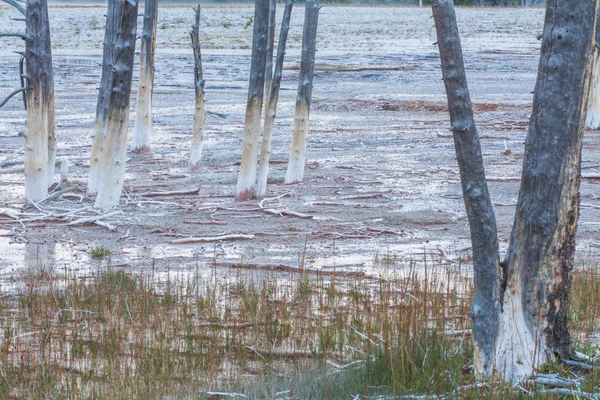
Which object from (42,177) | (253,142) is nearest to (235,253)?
(253,142)

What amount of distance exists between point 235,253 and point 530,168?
474 centimetres

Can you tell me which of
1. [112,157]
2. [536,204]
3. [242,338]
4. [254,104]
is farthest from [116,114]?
[536,204]

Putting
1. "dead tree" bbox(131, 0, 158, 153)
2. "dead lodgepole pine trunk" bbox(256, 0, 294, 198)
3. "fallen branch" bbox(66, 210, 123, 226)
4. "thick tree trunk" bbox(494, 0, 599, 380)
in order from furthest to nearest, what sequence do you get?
"dead tree" bbox(131, 0, 158, 153)
"dead lodgepole pine trunk" bbox(256, 0, 294, 198)
"fallen branch" bbox(66, 210, 123, 226)
"thick tree trunk" bbox(494, 0, 599, 380)

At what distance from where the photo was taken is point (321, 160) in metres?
15.0

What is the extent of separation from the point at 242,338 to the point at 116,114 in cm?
579

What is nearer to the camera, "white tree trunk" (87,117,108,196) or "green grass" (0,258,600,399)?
"green grass" (0,258,600,399)

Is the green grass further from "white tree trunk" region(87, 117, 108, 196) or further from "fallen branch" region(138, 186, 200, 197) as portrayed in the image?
"fallen branch" region(138, 186, 200, 197)

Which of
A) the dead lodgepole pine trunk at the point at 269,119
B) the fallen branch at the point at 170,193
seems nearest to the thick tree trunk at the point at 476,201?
the dead lodgepole pine trunk at the point at 269,119

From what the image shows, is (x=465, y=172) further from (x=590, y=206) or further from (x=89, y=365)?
(x=590, y=206)

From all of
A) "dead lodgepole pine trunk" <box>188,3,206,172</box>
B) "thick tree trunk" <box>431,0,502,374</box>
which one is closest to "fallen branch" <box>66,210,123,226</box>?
"dead lodgepole pine trunk" <box>188,3,206,172</box>

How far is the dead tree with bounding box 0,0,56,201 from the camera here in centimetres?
A: 1077

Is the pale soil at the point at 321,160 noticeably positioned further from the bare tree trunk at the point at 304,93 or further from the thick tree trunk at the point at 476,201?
the thick tree trunk at the point at 476,201

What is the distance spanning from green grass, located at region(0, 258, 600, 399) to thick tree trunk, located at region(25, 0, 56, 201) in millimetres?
3628

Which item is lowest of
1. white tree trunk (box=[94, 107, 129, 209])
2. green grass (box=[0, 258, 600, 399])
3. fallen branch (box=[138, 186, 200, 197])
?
green grass (box=[0, 258, 600, 399])
